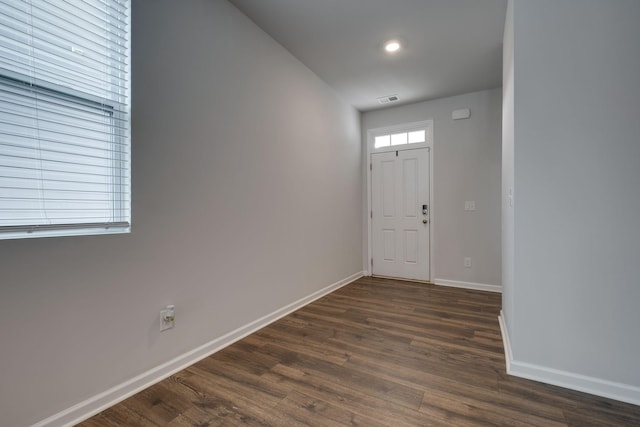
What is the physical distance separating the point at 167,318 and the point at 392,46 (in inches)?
121

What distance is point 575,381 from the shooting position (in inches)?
68.6

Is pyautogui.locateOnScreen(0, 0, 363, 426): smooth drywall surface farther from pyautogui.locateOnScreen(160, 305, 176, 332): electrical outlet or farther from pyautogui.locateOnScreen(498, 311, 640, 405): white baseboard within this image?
pyautogui.locateOnScreen(498, 311, 640, 405): white baseboard

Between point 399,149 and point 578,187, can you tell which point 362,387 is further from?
point 399,149

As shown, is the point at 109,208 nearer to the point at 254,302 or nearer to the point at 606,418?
the point at 254,302

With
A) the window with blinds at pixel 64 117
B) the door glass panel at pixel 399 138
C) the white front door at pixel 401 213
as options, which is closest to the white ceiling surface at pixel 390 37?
the door glass panel at pixel 399 138

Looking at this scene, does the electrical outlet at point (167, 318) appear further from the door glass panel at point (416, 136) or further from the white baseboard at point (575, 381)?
the door glass panel at point (416, 136)

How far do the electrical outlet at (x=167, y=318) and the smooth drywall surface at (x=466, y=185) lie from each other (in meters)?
3.53

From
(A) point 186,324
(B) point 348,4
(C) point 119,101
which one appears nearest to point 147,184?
(C) point 119,101

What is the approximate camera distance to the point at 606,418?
1.49 meters

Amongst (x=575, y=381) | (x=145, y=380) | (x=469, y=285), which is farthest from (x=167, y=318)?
(x=469, y=285)

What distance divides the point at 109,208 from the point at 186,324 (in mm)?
915

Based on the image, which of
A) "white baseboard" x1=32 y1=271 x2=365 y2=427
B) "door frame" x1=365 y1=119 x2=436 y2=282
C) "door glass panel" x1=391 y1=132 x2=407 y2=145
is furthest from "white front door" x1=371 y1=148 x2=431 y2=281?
"white baseboard" x1=32 y1=271 x2=365 y2=427

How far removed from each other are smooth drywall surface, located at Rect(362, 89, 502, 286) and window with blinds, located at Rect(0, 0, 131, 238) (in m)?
3.81

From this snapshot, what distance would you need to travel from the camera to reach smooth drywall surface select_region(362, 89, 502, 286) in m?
3.92
